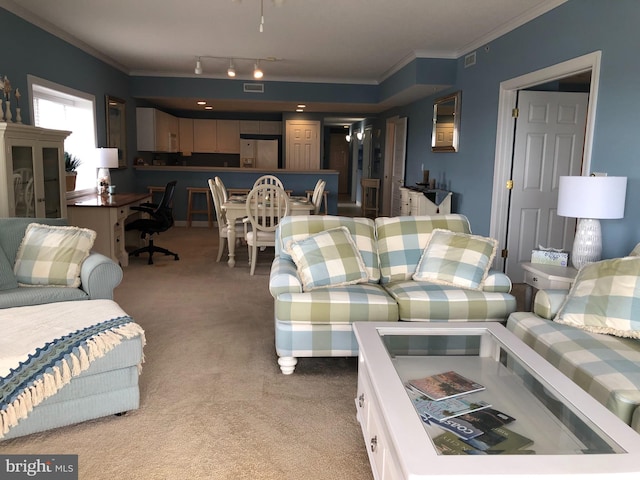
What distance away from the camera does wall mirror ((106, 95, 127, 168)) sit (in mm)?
7109

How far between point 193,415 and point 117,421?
351 millimetres

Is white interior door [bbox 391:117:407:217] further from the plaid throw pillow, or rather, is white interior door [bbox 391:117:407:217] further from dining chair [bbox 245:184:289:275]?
the plaid throw pillow

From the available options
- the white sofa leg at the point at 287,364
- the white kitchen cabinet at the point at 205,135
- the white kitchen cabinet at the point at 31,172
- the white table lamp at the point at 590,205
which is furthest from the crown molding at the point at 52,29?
the white table lamp at the point at 590,205

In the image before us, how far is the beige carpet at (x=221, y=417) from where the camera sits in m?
2.10

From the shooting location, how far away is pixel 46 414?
7.31ft

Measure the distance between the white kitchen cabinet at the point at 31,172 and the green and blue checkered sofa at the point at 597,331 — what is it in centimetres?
367

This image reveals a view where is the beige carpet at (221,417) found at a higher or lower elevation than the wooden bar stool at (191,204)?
lower

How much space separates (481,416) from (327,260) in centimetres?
157

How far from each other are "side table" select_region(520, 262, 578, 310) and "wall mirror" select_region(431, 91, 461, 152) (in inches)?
123

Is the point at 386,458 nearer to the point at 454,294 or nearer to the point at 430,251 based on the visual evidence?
the point at 454,294

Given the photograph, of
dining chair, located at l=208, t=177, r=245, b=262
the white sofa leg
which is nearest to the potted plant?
dining chair, located at l=208, t=177, r=245, b=262

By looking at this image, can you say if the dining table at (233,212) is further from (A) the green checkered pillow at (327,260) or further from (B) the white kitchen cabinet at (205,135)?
(B) the white kitchen cabinet at (205,135)

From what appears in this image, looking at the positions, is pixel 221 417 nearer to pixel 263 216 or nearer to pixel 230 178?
pixel 263 216

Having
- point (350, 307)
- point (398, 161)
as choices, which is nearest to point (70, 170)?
point (350, 307)
